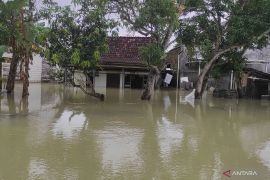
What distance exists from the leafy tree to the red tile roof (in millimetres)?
14180

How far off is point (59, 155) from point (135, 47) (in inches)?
1146

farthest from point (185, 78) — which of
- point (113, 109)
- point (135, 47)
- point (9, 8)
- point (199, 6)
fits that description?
point (9, 8)

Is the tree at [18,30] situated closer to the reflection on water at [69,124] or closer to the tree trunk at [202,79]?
the reflection on water at [69,124]

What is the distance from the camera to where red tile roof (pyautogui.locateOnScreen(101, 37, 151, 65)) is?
3622 cm

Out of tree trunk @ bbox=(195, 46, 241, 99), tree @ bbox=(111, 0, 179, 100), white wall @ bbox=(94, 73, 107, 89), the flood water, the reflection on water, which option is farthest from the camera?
white wall @ bbox=(94, 73, 107, 89)

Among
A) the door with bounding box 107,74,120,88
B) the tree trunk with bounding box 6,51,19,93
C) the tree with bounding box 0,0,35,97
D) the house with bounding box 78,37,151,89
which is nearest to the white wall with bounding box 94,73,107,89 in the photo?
the house with bounding box 78,37,151,89

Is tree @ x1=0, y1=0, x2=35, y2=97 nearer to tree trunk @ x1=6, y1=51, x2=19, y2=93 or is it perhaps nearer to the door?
tree trunk @ x1=6, y1=51, x2=19, y2=93

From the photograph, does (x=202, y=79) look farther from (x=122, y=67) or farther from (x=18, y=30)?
(x=122, y=67)

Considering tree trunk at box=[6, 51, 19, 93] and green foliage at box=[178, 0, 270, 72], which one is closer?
green foliage at box=[178, 0, 270, 72]

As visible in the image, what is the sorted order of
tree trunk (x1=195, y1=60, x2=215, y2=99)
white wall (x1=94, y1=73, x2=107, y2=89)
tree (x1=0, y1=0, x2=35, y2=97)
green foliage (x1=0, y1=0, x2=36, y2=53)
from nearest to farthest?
tree (x1=0, y1=0, x2=35, y2=97) → green foliage (x1=0, y1=0, x2=36, y2=53) → tree trunk (x1=195, y1=60, x2=215, y2=99) → white wall (x1=94, y1=73, x2=107, y2=89)

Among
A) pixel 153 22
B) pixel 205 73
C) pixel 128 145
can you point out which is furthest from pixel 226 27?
pixel 128 145

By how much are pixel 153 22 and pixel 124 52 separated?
53.9 ft

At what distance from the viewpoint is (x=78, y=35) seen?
68.8 ft

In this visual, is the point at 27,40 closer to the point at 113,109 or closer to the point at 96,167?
the point at 113,109
